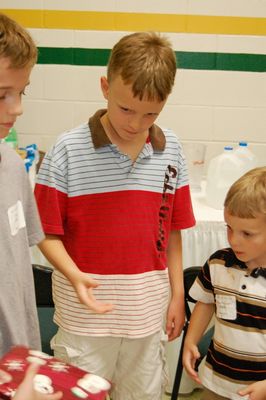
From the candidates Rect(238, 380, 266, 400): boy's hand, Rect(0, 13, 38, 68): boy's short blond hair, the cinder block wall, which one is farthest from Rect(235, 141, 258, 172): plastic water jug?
Rect(0, 13, 38, 68): boy's short blond hair

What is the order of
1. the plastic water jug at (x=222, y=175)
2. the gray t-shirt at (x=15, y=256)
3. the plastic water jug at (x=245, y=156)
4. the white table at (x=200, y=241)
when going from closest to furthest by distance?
the gray t-shirt at (x=15, y=256) < the white table at (x=200, y=241) < the plastic water jug at (x=222, y=175) < the plastic water jug at (x=245, y=156)

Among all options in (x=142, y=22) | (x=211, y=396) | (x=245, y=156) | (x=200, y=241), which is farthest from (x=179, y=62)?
(x=211, y=396)

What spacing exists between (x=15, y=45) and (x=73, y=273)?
0.59 metres

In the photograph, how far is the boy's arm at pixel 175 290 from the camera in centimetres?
153

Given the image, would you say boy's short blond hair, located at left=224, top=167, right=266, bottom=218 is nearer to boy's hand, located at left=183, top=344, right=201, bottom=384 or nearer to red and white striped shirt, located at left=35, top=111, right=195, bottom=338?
red and white striped shirt, located at left=35, top=111, right=195, bottom=338

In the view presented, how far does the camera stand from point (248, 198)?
1.32m

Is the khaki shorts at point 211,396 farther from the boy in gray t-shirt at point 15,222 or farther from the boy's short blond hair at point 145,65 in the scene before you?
the boy's short blond hair at point 145,65

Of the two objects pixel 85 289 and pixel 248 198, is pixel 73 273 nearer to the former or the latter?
pixel 85 289

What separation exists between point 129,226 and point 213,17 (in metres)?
1.84

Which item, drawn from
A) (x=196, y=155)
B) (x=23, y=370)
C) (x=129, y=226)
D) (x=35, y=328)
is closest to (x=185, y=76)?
(x=196, y=155)

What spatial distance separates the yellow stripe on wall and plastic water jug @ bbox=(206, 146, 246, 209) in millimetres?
712

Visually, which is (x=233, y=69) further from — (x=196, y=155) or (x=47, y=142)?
(x=47, y=142)

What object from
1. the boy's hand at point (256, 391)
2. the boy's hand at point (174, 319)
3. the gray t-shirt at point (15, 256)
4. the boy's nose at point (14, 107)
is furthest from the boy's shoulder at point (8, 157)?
the boy's hand at point (256, 391)

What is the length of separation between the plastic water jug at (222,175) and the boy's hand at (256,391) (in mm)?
1263
